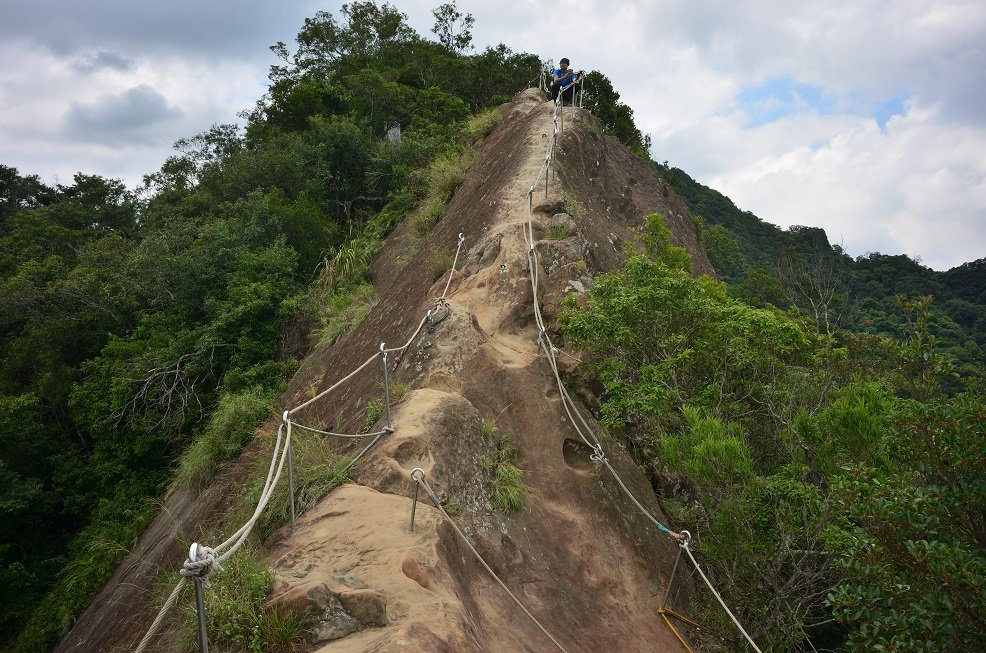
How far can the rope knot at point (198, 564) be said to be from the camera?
10.1 feet

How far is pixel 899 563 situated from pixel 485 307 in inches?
230

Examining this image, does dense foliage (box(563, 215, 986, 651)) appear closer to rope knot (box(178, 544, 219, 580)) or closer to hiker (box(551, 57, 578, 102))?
rope knot (box(178, 544, 219, 580))

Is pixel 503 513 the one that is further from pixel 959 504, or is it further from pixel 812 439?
pixel 959 504

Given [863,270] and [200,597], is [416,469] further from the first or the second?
[863,270]

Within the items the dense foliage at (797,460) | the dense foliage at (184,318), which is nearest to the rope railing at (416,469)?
the dense foliage at (797,460)

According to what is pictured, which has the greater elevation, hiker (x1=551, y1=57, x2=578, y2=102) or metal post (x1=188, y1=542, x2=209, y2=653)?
hiker (x1=551, y1=57, x2=578, y2=102)

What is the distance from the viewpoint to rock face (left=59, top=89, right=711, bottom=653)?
4359 mm

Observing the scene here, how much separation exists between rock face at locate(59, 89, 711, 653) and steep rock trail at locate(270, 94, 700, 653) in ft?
0.06

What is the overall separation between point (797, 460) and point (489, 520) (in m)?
3.12

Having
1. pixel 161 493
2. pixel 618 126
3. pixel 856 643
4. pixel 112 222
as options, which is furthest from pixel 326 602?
pixel 112 222

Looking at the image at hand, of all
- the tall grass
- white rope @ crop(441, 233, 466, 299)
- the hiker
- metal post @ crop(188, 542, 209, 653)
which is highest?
the hiker

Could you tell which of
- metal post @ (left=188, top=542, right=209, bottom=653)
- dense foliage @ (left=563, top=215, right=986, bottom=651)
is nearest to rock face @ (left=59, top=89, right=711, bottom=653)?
dense foliage @ (left=563, top=215, right=986, bottom=651)

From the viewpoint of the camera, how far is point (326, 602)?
13.2 ft

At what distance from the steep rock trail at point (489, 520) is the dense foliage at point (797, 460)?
2.49 feet
